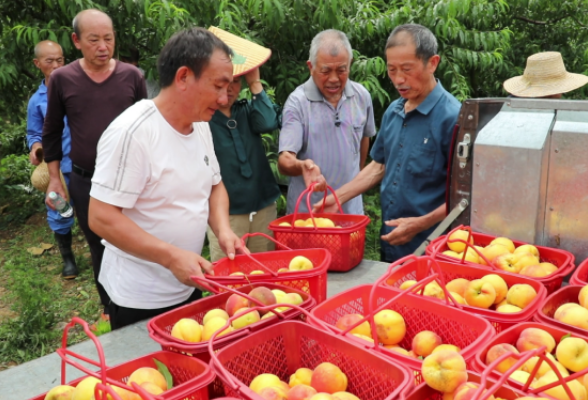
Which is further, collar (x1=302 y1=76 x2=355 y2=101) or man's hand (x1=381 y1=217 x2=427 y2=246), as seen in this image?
collar (x1=302 y1=76 x2=355 y2=101)

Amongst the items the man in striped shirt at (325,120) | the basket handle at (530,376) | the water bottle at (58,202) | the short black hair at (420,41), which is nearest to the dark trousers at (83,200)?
the water bottle at (58,202)

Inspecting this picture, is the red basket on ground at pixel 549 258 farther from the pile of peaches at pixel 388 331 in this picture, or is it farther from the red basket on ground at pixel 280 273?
the red basket on ground at pixel 280 273

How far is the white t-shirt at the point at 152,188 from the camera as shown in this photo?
206cm

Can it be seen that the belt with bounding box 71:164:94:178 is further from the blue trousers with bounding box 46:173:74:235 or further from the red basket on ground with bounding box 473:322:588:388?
the red basket on ground with bounding box 473:322:588:388

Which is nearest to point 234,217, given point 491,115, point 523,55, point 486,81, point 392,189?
point 392,189

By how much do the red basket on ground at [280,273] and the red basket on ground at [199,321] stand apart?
0.07 m

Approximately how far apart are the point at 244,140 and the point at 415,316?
203cm

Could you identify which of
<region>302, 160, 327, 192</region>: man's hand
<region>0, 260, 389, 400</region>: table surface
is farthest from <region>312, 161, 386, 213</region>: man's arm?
<region>0, 260, 389, 400</region>: table surface

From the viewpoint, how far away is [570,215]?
205 centimetres

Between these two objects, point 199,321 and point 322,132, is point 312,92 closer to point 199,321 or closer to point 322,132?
point 322,132

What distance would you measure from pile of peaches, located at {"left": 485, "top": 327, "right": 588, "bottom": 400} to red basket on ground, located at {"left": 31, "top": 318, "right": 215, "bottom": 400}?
75 cm

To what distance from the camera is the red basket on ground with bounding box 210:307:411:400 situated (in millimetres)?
1335

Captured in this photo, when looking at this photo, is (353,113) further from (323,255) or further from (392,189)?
(323,255)

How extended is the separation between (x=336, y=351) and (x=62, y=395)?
0.72m
